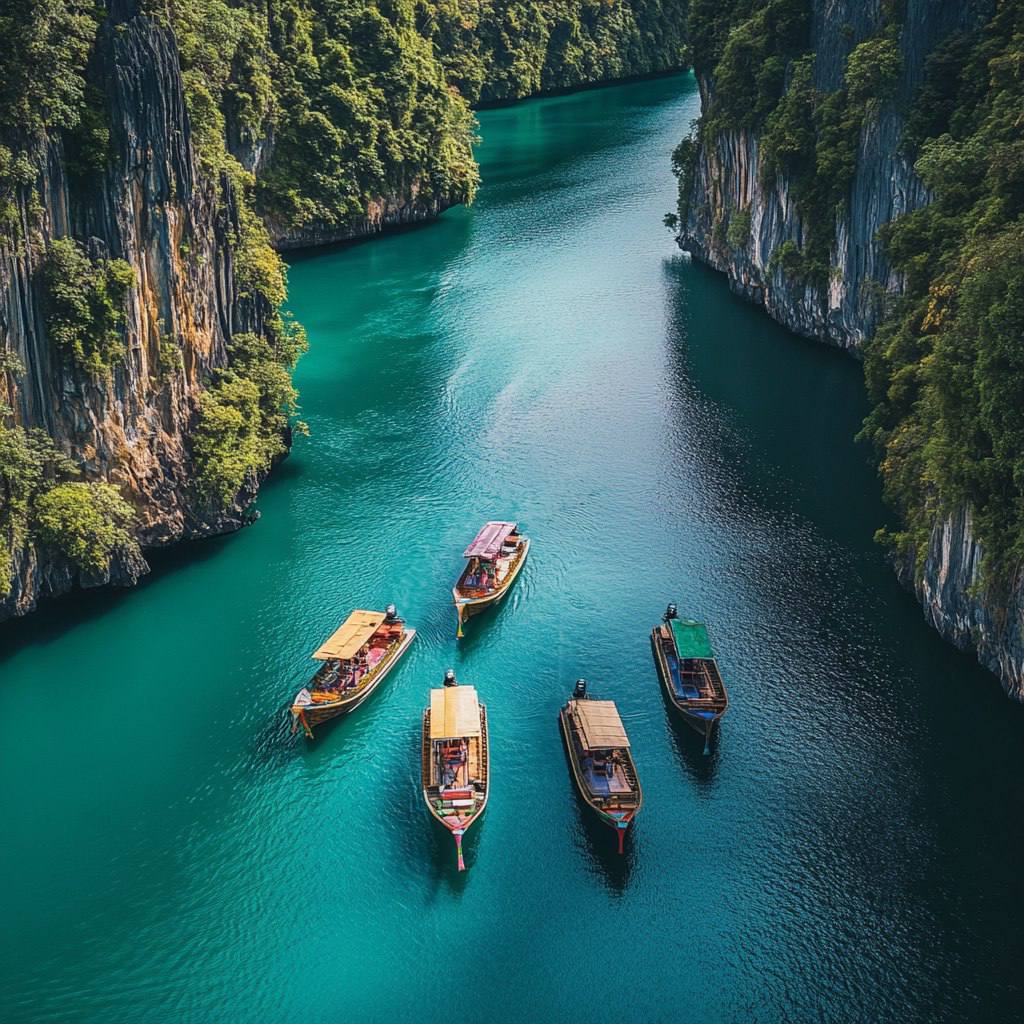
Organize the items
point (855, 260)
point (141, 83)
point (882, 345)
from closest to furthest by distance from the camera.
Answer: point (141, 83) → point (882, 345) → point (855, 260)

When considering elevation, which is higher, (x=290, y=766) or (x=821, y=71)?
(x=821, y=71)

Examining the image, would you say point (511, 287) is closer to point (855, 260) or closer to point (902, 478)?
point (855, 260)

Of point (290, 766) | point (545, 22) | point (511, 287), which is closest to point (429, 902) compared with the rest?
point (290, 766)

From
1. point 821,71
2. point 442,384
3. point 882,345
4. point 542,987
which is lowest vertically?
point 542,987

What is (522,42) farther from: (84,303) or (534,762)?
(534,762)

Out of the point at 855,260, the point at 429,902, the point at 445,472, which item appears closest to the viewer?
the point at 429,902

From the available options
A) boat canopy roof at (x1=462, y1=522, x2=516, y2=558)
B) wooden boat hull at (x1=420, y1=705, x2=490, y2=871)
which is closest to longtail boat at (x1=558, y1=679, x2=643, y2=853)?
wooden boat hull at (x1=420, y1=705, x2=490, y2=871)

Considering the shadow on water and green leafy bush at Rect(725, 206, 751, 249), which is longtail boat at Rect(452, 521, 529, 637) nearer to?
the shadow on water

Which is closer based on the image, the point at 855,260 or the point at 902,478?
the point at 902,478

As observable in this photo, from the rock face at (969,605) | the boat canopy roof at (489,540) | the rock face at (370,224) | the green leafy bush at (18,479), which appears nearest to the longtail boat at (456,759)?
the boat canopy roof at (489,540)
